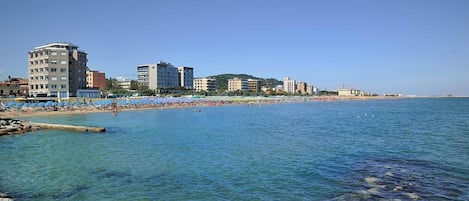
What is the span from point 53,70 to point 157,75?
3886 inches

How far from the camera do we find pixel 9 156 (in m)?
18.9

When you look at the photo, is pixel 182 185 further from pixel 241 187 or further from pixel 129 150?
pixel 129 150

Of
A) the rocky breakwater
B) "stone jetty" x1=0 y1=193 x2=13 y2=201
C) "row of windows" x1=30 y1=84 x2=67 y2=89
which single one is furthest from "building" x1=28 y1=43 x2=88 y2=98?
"stone jetty" x1=0 y1=193 x2=13 y2=201

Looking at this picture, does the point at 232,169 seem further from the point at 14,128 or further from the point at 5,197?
the point at 14,128

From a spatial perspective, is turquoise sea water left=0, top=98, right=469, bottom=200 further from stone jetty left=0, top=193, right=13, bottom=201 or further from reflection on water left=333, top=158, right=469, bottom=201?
stone jetty left=0, top=193, right=13, bottom=201

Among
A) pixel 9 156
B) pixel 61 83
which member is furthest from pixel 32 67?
pixel 9 156

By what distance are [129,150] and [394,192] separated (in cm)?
1539

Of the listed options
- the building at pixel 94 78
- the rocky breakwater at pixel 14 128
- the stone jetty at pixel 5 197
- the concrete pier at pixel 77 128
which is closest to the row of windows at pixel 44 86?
the rocky breakwater at pixel 14 128

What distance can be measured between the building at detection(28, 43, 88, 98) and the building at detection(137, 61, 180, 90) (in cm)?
8990

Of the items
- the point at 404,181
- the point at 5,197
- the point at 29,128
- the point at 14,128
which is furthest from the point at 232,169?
the point at 29,128

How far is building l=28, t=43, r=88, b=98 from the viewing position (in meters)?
73.5

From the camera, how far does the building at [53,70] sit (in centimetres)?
7350

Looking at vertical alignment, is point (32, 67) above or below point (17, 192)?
above

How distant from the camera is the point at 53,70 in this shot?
7350 centimetres
